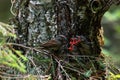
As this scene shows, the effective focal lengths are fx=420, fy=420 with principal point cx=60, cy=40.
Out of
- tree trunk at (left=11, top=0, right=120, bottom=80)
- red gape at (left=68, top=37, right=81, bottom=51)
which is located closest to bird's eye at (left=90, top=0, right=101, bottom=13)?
tree trunk at (left=11, top=0, right=120, bottom=80)

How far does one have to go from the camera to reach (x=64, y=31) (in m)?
2.65

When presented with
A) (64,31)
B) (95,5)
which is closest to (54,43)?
(64,31)

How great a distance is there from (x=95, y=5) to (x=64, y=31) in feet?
0.83

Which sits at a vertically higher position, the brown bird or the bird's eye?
the bird's eye

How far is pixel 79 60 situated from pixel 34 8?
1.44 feet

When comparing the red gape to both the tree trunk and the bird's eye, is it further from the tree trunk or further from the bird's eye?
the bird's eye

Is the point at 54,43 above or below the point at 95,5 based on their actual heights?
below

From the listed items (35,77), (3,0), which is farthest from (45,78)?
(3,0)

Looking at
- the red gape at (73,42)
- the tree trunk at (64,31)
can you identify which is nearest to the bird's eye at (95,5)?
the tree trunk at (64,31)

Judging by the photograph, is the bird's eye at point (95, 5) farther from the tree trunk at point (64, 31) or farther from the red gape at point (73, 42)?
the red gape at point (73, 42)

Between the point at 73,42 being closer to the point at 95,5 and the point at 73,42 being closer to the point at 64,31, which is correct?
the point at 64,31

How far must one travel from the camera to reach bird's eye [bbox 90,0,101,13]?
2590 millimetres

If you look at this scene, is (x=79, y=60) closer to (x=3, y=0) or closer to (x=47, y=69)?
(x=47, y=69)

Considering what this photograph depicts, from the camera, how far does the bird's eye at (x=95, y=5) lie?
8.50ft
